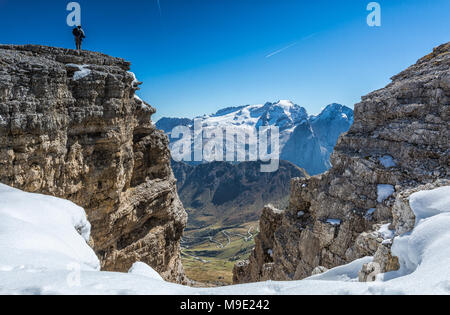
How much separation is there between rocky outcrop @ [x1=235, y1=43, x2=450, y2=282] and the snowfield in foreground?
5949mm

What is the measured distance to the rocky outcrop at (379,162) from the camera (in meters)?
17.1

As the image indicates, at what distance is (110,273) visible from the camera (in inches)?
285

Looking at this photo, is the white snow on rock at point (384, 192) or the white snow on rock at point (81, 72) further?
the white snow on rock at point (81, 72)

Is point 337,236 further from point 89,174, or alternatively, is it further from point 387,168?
point 89,174

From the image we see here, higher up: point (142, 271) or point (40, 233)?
point (40, 233)

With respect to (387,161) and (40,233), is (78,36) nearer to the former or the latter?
(40,233)

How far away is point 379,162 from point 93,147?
26.8m

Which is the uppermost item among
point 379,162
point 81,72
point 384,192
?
point 81,72

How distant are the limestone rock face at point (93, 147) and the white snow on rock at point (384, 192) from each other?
25.6 m

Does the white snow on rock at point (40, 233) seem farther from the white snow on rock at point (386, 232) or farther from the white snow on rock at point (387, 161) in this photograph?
the white snow on rock at point (387, 161)

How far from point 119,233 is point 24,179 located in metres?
16.1

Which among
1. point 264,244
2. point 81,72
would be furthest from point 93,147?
point 264,244

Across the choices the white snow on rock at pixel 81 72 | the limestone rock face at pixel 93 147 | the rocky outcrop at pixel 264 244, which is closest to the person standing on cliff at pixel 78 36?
the limestone rock face at pixel 93 147

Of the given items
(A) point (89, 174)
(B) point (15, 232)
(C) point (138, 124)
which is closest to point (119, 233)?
(A) point (89, 174)
